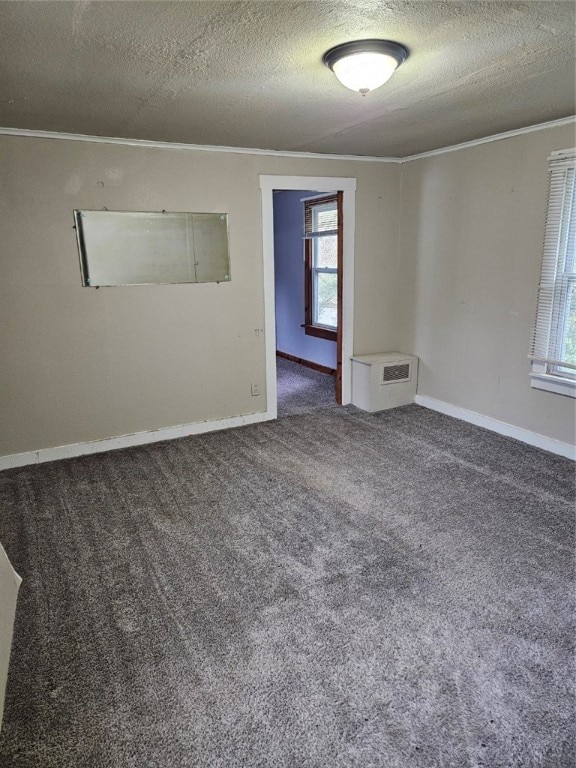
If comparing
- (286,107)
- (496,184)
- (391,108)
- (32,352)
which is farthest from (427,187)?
(32,352)

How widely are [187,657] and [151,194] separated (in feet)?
10.4

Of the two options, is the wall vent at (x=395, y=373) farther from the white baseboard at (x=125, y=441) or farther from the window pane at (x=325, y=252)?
the window pane at (x=325, y=252)

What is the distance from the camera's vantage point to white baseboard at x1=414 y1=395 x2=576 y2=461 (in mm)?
3580

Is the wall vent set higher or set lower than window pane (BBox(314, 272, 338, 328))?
lower

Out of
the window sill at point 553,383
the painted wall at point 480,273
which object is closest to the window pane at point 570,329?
the window sill at point 553,383

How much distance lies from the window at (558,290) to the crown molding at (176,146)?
66.9 inches

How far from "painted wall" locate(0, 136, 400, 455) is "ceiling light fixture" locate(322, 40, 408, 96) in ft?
6.60

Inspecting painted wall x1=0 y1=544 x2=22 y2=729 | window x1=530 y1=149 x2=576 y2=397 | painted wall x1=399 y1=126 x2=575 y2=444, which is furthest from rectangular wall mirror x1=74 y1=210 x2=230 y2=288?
window x1=530 y1=149 x2=576 y2=397

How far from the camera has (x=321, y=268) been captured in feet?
19.8

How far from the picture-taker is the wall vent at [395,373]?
4652 millimetres

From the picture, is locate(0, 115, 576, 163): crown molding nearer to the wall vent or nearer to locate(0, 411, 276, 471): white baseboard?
the wall vent

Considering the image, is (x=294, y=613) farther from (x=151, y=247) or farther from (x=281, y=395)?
(x=281, y=395)

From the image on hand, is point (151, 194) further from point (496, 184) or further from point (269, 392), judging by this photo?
point (496, 184)

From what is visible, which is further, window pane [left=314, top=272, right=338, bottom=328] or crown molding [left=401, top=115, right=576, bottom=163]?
window pane [left=314, top=272, right=338, bottom=328]
